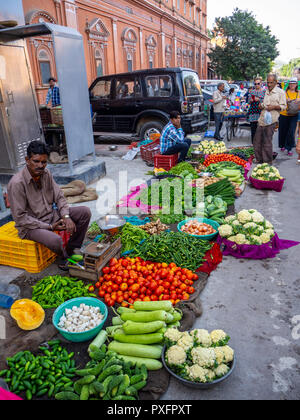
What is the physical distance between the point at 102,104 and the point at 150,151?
354 cm

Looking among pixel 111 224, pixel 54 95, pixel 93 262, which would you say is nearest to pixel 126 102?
pixel 54 95

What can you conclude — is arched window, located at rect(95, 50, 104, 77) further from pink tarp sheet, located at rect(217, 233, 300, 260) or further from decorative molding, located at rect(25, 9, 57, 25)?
pink tarp sheet, located at rect(217, 233, 300, 260)

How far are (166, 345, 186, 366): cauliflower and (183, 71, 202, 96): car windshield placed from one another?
29.0 feet

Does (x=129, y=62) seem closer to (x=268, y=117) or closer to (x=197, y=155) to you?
(x=197, y=155)

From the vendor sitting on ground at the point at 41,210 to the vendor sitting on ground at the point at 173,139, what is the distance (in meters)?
4.15

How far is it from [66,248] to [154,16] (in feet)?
69.6

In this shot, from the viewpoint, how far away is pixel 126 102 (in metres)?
10.6

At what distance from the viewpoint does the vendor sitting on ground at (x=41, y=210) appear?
3.67 m

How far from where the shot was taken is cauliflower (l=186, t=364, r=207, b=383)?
7.71 feet

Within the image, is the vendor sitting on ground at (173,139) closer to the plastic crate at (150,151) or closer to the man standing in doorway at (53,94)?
the plastic crate at (150,151)

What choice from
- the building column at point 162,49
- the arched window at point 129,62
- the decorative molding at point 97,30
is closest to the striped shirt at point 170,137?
the decorative molding at point 97,30

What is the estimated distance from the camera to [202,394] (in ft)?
7.98

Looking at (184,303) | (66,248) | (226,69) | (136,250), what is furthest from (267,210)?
(226,69)

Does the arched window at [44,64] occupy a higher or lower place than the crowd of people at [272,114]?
higher
